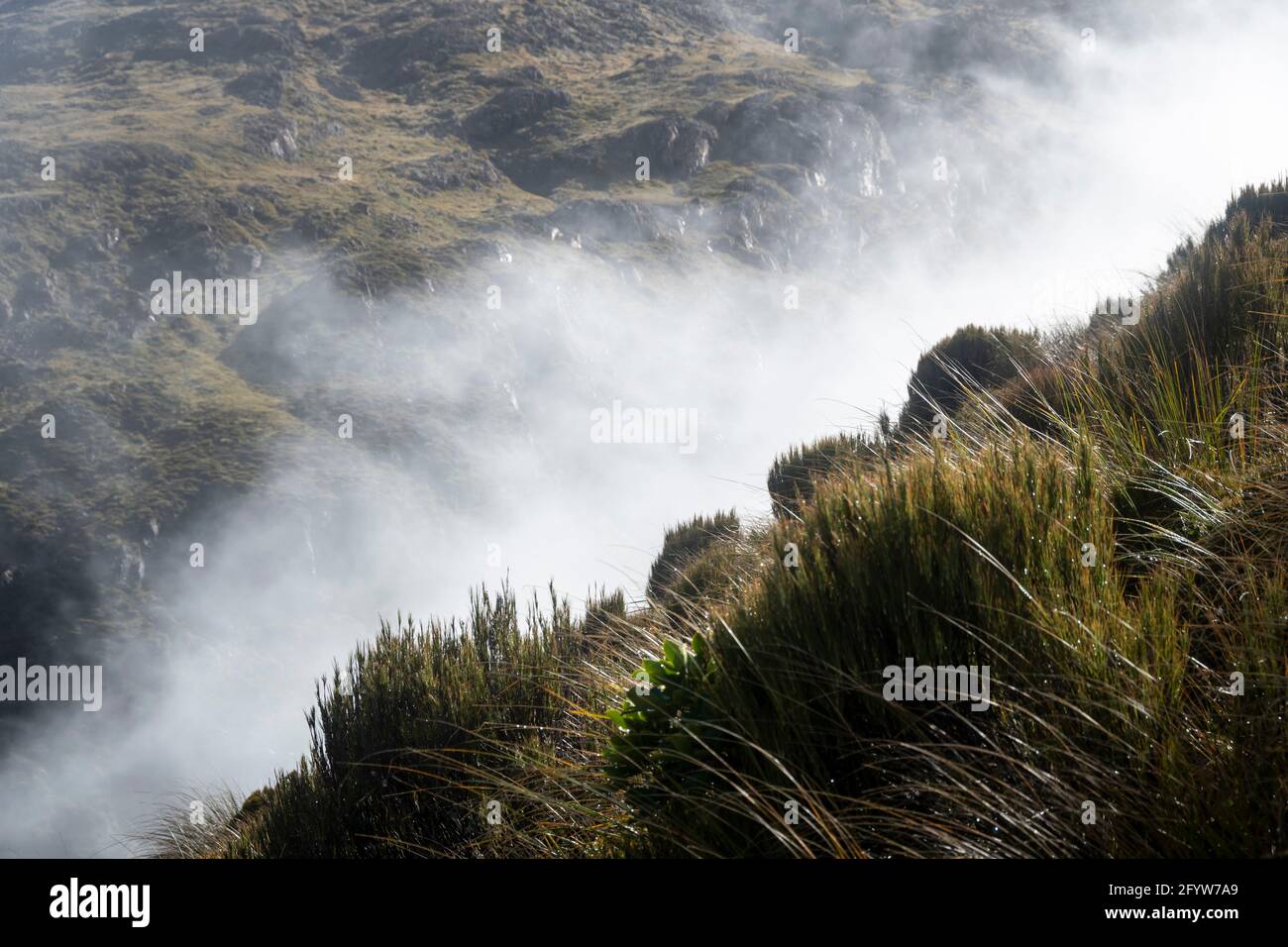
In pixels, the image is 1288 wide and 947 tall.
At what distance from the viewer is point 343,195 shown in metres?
88.4

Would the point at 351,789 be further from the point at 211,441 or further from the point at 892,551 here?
the point at 211,441

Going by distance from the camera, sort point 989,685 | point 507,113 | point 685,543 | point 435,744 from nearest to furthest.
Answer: point 989,685, point 435,744, point 685,543, point 507,113

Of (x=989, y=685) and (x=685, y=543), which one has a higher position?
(x=685, y=543)

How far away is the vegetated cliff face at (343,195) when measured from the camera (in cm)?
6094

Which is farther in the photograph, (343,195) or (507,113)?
(507,113)

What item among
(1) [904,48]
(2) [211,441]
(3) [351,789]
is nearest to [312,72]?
(2) [211,441]

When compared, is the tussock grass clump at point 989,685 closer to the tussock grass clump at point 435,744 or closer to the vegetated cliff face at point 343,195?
the tussock grass clump at point 435,744

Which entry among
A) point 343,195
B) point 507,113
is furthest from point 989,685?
point 507,113

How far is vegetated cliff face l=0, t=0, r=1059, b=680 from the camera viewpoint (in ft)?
200

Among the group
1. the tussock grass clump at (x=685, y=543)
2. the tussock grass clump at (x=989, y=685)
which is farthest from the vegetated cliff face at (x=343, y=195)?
the tussock grass clump at (x=989, y=685)

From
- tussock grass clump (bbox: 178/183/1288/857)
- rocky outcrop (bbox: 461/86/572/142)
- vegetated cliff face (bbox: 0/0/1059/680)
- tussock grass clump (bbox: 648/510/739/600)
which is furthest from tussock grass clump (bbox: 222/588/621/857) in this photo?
rocky outcrop (bbox: 461/86/572/142)

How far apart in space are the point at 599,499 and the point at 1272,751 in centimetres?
7434

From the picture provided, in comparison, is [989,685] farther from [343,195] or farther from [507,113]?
[507,113]

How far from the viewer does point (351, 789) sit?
5.19 m
